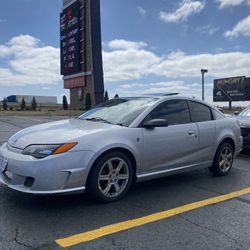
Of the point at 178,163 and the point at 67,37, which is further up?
the point at 67,37

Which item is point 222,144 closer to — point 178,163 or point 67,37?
point 178,163

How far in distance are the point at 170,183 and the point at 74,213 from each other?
212 centimetres

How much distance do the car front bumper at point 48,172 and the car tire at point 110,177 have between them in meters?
0.15

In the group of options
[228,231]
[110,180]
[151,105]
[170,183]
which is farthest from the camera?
[170,183]

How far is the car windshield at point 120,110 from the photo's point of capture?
5.41 meters

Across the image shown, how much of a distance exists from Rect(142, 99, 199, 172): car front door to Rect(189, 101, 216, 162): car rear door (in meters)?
0.13

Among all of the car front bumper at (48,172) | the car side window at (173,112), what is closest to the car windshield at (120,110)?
the car side window at (173,112)

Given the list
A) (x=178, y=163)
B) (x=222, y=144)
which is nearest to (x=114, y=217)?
(x=178, y=163)

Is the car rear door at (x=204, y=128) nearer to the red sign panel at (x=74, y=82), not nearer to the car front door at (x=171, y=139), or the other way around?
the car front door at (x=171, y=139)

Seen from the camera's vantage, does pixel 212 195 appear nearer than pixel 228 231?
No

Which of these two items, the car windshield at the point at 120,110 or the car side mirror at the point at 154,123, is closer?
the car side mirror at the point at 154,123

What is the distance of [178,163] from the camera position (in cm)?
573

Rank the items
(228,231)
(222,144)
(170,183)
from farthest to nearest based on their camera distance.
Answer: (222,144)
(170,183)
(228,231)

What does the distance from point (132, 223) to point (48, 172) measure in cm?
114
